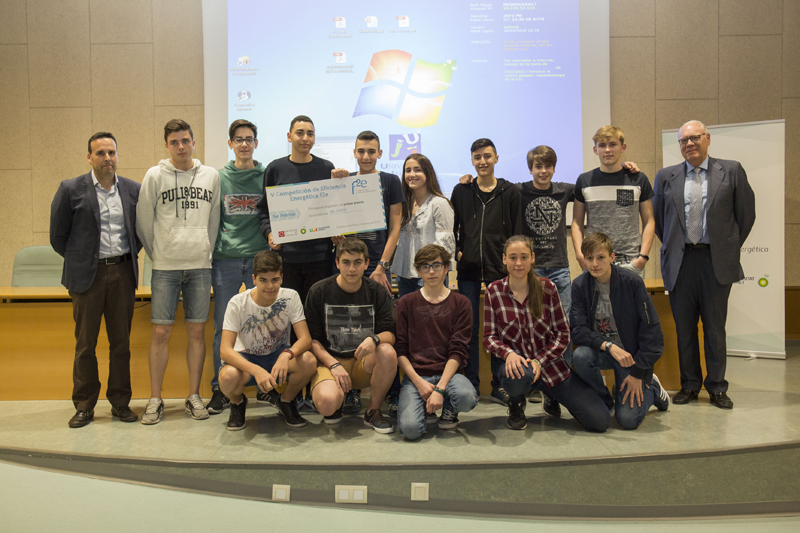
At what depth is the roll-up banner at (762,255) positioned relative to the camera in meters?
4.27

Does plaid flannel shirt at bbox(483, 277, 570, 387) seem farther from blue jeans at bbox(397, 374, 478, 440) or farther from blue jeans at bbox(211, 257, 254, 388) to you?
blue jeans at bbox(211, 257, 254, 388)

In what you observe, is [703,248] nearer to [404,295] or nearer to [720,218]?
[720,218]

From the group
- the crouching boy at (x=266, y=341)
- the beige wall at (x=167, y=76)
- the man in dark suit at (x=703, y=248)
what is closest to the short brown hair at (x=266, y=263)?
the crouching boy at (x=266, y=341)

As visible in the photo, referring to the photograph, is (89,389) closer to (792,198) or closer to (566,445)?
(566,445)

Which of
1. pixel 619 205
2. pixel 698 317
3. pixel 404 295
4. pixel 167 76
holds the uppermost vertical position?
pixel 167 76

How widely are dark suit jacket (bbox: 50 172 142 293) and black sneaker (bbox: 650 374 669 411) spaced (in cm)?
305

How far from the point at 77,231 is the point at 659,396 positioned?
10.7 feet

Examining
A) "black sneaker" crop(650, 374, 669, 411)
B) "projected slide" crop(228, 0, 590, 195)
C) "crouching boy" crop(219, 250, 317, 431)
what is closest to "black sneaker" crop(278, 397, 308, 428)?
"crouching boy" crop(219, 250, 317, 431)

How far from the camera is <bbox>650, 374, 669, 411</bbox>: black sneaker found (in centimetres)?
269

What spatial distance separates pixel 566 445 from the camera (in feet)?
7.57

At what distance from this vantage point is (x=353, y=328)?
2660 mm

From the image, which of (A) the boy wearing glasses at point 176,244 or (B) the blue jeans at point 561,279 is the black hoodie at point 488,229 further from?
(A) the boy wearing glasses at point 176,244

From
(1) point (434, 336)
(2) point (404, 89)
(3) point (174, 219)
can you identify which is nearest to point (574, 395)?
(1) point (434, 336)

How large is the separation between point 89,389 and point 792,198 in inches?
247
